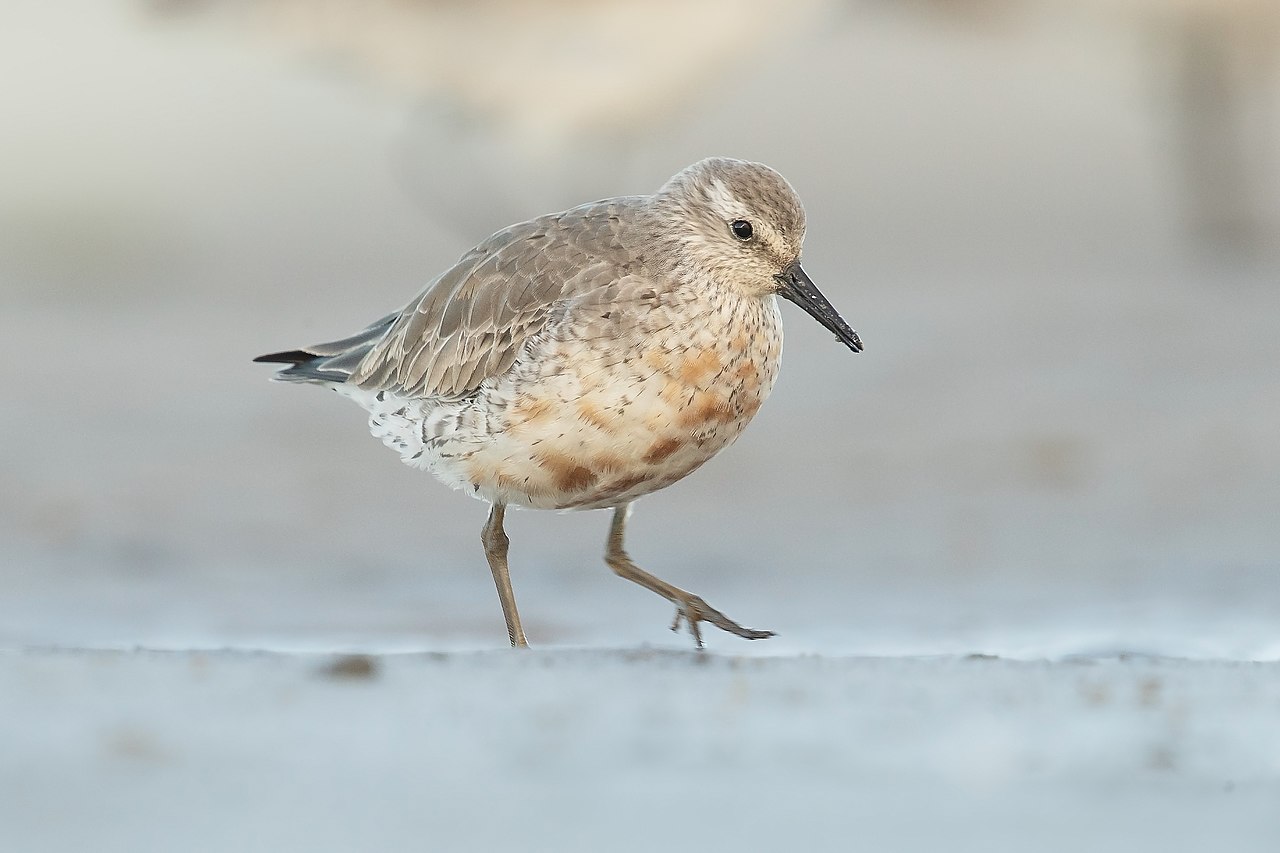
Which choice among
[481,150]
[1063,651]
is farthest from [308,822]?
[481,150]

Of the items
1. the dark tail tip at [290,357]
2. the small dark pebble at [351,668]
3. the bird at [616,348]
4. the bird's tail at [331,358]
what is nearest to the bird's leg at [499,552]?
the bird at [616,348]

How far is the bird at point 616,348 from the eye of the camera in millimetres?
3135

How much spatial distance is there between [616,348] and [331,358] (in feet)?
3.48

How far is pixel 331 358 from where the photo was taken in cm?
396

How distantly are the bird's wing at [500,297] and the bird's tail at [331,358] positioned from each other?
116 mm

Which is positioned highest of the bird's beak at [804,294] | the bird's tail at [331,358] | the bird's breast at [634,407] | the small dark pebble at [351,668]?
the bird's beak at [804,294]

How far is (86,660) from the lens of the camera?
259 cm

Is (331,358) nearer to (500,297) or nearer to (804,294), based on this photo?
(500,297)

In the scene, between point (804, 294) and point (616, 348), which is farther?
point (804, 294)

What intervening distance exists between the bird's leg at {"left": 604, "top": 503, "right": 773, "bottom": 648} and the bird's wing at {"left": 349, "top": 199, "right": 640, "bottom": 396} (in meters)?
0.46

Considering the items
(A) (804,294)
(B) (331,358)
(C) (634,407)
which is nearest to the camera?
(C) (634,407)

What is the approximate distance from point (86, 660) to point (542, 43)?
382 cm

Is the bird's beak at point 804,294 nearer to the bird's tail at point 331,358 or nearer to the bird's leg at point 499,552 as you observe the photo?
the bird's leg at point 499,552

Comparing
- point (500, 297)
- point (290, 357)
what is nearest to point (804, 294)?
point (500, 297)
